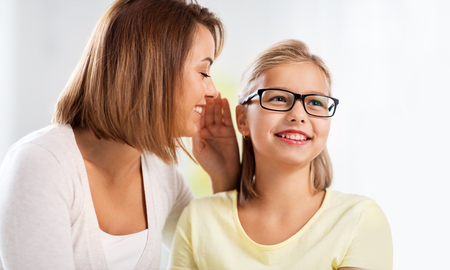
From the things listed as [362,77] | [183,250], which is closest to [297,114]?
[183,250]

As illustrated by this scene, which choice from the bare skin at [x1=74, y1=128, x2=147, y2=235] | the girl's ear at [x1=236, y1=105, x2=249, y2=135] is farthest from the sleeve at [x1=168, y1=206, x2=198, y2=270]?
the girl's ear at [x1=236, y1=105, x2=249, y2=135]

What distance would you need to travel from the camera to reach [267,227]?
1295mm

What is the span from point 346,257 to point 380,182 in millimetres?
1066

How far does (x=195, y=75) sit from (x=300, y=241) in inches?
22.2

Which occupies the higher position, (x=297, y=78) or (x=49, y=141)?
(x=297, y=78)

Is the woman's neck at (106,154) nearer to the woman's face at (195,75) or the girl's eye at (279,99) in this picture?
the woman's face at (195,75)

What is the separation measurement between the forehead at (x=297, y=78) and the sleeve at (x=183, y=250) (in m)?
0.50

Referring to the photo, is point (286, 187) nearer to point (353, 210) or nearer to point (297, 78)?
point (353, 210)

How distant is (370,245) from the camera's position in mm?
1165

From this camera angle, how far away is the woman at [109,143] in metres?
1.06

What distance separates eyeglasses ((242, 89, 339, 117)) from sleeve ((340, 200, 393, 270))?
0.30 meters

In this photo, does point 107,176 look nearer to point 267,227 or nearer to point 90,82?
point 90,82

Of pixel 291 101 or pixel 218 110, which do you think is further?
pixel 218 110

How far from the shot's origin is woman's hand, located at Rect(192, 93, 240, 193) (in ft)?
4.99
